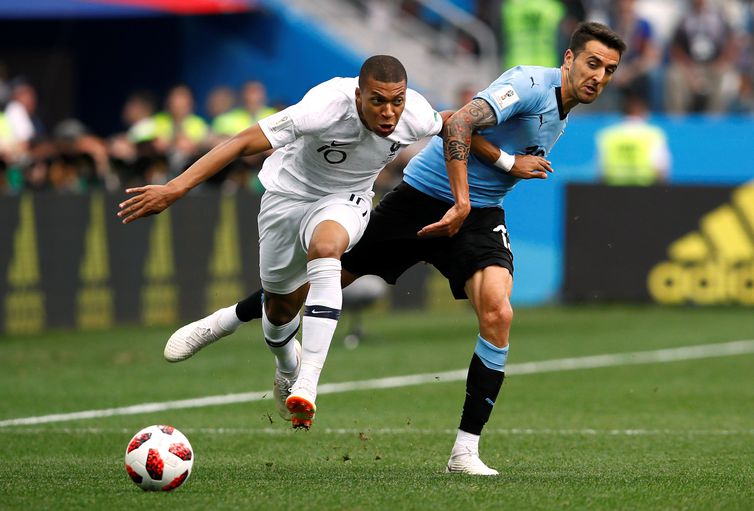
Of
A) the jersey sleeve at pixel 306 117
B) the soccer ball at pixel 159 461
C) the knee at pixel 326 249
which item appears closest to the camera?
the soccer ball at pixel 159 461

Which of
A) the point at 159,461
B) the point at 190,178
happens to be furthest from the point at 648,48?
the point at 159,461

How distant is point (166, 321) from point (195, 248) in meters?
0.91

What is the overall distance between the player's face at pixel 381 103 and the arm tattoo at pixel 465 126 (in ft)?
1.03

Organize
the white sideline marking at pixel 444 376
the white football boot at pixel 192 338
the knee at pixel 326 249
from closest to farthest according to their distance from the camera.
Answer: the knee at pixel 326 249
the white football boot at pixel 192 338
the white sideline marking at pixel 444 376

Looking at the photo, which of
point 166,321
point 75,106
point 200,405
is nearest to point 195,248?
point 166,321

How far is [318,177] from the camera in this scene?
8.69 meters

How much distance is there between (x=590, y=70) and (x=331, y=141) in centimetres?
150

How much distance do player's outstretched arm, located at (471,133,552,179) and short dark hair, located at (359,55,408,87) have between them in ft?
2.17

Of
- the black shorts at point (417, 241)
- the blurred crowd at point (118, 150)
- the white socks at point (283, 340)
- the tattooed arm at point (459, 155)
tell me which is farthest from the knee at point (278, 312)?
the blurred crowd at point (118, 150)

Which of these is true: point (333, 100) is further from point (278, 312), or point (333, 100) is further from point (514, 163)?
point (278, 312)

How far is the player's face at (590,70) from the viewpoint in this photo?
8461 mm

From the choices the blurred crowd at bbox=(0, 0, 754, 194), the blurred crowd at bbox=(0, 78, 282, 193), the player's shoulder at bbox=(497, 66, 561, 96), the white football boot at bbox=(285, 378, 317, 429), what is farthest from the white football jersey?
the blurred crowd at bbox=(0, 0, 754, 194)

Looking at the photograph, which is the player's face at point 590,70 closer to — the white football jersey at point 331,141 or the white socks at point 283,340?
the white football jersey at point 331,141

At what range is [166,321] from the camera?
680 inches
